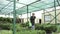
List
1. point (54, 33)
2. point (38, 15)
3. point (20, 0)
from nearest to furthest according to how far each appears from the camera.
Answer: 1. point (54, 33)
2. point (20, 0)
3. point (38, 15)

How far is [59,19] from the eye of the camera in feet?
83.0

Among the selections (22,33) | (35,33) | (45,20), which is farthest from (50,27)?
(45,20)

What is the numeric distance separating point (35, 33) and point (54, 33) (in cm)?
420

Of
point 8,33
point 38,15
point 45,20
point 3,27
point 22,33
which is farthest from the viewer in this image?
point 38,15

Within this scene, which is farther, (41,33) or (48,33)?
(48,33)

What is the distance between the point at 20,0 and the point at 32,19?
6.59ft

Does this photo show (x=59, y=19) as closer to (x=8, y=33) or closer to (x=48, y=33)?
(x=48, y=33)

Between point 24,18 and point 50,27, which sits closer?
point 50,27

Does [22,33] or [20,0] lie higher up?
[20,0]

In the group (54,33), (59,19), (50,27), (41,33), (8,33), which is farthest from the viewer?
(59,19)

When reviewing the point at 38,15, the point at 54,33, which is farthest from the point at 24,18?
the point at 54,33

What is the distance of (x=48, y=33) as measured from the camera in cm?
1209

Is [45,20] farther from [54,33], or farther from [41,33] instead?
[41,33]

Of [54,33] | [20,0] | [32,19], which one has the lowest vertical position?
[54,33]
